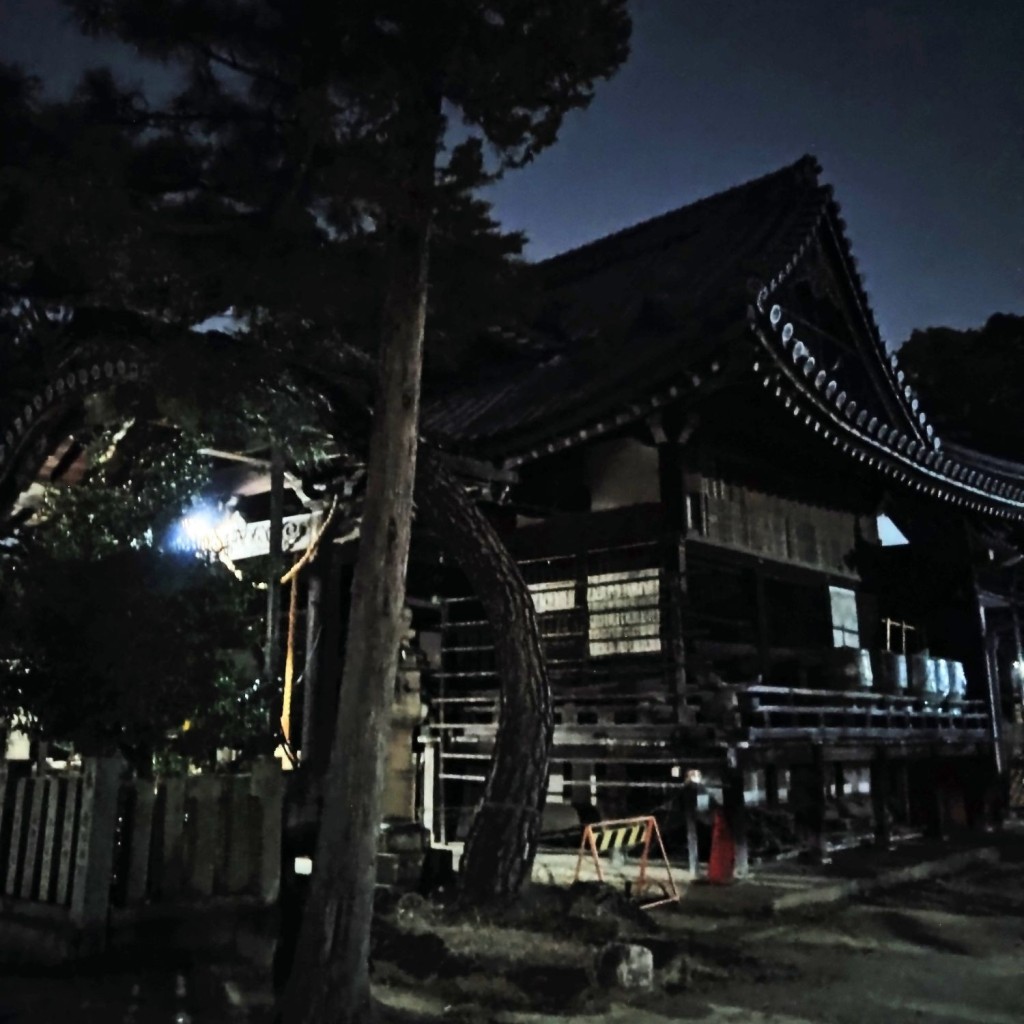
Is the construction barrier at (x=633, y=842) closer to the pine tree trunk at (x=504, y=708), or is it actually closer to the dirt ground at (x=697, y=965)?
the dirt ground at (x=697, y=965)

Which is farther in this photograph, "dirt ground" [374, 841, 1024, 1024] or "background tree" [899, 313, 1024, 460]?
"background tree" [899, 313, 1024, 460]

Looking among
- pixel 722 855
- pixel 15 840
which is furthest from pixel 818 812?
pixel 15 840

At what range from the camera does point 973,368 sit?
34.9 metres

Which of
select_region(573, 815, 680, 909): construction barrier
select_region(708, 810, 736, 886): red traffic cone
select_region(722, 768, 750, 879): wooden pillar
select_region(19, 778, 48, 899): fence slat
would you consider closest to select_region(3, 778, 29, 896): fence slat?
select_region(19, 778, 48, 899): fence slat

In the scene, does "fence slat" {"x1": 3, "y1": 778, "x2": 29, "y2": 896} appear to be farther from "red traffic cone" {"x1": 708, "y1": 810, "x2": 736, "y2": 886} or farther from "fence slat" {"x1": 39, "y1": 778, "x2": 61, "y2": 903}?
"red traffic cone" {"x1": 708, "y1": 810, "x2": 736, "y2": 886}

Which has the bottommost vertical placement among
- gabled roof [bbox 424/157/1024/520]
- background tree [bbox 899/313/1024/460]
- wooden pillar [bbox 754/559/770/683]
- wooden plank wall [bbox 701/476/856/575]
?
wooden pillar [bbox 754/559/770/683]

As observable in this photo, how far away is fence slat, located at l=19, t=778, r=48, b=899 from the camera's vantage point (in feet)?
23.9

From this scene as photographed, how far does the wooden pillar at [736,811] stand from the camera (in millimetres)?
11812

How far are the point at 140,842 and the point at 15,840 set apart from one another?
1270 millimetres

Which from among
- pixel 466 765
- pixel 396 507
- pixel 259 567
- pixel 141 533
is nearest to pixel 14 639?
pixel 141 533

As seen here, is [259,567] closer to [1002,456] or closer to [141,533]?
[141,533]

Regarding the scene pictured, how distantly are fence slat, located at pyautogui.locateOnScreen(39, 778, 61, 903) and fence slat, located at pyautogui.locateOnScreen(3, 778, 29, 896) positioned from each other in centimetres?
41

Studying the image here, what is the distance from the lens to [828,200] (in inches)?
681

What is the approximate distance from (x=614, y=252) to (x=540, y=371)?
288 inches
